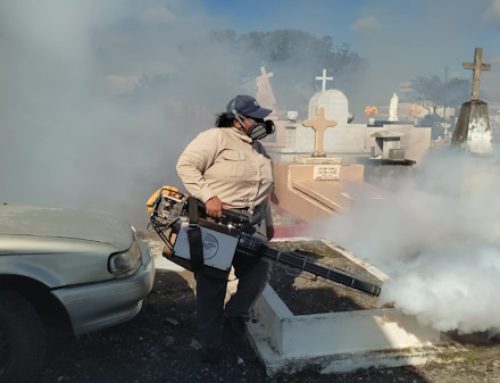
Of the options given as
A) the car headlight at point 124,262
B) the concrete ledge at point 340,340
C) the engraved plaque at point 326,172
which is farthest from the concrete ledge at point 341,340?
the engraved plaque at point 326,172

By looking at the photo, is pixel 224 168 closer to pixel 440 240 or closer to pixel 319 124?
pixel 440 240

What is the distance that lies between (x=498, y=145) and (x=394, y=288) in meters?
8.67

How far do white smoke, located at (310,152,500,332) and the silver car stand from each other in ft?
6.18

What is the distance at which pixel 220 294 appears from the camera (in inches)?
115

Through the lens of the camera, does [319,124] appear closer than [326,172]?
No

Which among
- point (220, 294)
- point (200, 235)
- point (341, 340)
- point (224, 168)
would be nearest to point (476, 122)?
point (341, 340)

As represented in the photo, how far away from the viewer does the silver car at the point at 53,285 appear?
97.7 inches

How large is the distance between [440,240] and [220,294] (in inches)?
150

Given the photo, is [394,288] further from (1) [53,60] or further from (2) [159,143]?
(2) [159,143]

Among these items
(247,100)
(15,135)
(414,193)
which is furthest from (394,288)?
(15,135)

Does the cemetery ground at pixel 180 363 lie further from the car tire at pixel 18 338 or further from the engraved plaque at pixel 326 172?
the engraved plaque at pixel 326 172

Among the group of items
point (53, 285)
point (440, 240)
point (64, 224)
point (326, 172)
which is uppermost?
point (64, 224)

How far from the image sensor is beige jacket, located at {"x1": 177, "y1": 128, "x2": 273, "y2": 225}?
2.80 metres

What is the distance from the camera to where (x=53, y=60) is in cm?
721
